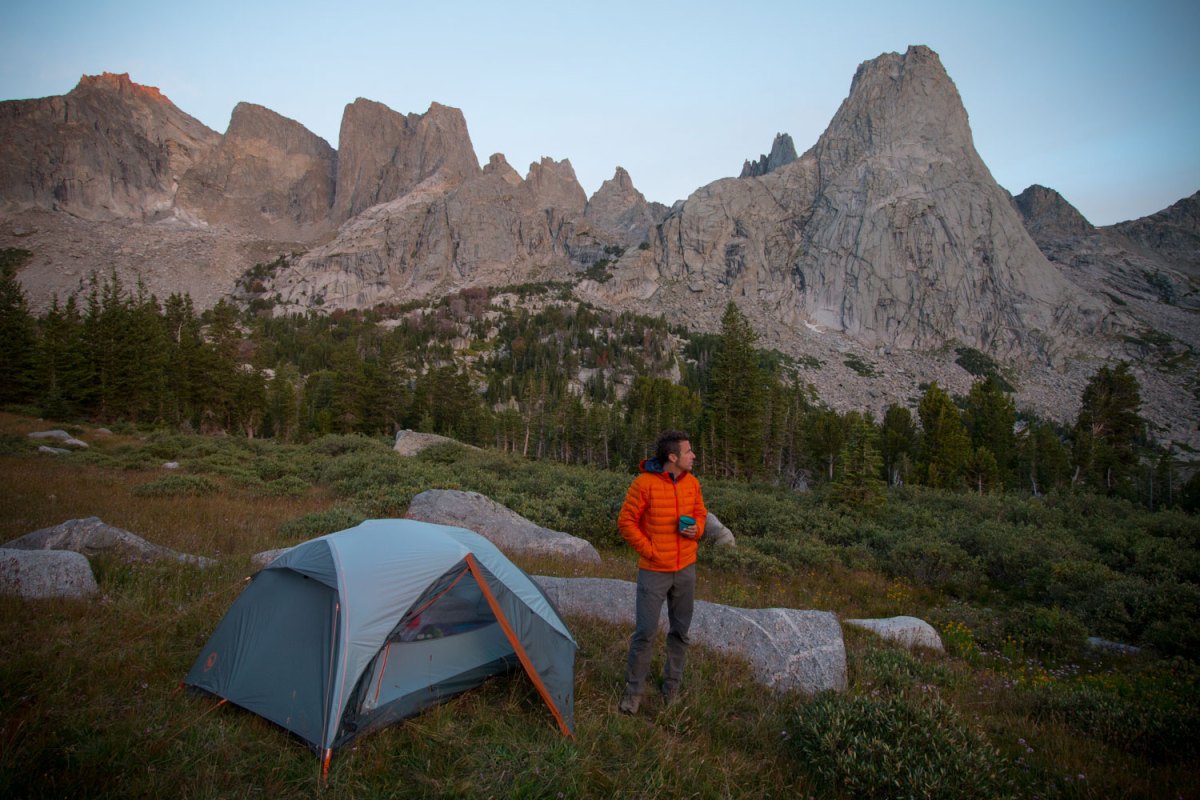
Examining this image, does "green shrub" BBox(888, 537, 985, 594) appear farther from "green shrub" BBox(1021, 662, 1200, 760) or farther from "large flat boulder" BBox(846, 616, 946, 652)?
"green shrub" BBox(1021, 662, 1200, 760)

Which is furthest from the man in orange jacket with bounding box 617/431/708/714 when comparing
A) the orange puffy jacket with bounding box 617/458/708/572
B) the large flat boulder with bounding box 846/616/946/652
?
the large flat boulder with bounding box 846/616/946/652

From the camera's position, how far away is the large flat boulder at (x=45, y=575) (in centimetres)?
677

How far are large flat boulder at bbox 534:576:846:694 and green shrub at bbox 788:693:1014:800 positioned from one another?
38.2 inches

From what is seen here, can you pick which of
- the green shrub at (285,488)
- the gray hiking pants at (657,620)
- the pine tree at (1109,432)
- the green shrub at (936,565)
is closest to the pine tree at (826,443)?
the pine tree at (1109,432)

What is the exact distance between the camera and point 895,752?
468 cm

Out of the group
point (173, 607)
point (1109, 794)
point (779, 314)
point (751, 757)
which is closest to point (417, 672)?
point (751, 757)

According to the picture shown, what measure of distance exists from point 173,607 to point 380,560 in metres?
3.78

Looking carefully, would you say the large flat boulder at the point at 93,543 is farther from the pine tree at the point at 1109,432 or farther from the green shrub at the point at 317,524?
the pine tree at the point at 1109,432

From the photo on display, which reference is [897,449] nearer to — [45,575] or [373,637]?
[373,637]

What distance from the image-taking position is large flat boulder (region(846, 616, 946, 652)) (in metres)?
8.58

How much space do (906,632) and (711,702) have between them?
4.85 m

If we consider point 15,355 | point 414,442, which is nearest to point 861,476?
point 414,442

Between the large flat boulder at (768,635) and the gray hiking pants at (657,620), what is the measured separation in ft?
5.08

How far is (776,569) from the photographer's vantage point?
1290 cm
